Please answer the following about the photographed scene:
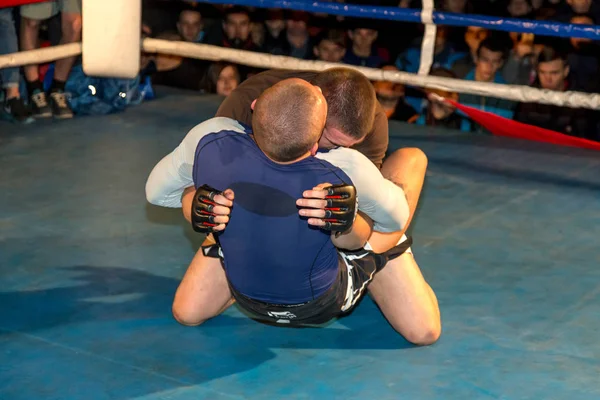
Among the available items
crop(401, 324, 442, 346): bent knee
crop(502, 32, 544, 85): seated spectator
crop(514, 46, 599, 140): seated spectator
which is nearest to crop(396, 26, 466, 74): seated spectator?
crop(502, 32, 544, 85): seated spectator

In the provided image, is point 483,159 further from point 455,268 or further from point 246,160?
point 246,160

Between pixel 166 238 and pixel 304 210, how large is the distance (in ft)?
3.94

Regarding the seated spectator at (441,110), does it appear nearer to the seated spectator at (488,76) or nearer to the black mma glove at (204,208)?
the seated spectator at (488,76)

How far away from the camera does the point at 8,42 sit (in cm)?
462

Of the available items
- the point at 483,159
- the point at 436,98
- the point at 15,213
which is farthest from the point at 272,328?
the point at 436,98

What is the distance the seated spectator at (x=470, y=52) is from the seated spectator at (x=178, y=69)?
147 centimetres

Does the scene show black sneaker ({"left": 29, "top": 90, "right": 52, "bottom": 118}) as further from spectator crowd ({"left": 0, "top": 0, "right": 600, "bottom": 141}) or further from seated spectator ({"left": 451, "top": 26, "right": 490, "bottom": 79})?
seated spectator ({"left": 451, "top": 26, "right": 490, "bottom": 79})

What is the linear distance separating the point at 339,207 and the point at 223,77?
3346 millimetres

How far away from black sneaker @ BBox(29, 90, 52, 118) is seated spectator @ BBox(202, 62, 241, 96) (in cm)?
100

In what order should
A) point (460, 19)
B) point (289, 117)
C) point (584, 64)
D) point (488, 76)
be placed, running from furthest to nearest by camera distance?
1. point (488, 76)
2. point (584, 64)
3. point (460, 19)
4. point (289, 117)

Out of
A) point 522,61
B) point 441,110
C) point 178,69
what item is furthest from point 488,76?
point 178,69

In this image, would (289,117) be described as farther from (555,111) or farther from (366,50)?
(366,50)

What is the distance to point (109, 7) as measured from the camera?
4.17 meters

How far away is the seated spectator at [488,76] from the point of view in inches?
185
